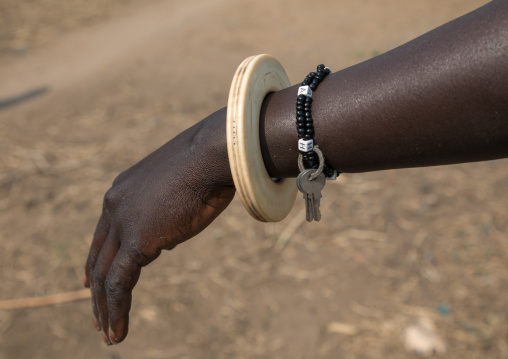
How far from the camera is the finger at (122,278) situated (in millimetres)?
1389

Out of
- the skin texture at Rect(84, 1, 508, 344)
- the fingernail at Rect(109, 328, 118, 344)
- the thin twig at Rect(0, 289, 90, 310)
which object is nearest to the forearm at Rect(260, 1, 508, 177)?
the skin texture at Rect(84, 1, 508, 344)

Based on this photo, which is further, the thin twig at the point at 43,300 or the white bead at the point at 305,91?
the thin twig at the point at 43,300

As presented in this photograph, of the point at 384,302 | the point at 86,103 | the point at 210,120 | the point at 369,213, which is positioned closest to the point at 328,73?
the point at 210,120

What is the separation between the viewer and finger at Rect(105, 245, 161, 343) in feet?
4.56

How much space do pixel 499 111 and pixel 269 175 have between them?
57cm

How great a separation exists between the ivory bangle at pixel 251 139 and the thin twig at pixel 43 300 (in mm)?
2369

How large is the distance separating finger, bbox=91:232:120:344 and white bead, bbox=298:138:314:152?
1.98 feet

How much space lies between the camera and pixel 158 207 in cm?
138

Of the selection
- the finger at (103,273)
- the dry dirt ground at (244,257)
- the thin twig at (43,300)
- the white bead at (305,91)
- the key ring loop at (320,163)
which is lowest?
the thin twig at (43,300)

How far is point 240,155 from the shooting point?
47.1 inches

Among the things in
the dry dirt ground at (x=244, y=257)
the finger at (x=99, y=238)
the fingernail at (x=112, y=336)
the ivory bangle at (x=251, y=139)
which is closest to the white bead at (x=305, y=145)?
the ivory bangle at (x=251, y=139)

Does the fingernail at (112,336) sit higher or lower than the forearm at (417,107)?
lower

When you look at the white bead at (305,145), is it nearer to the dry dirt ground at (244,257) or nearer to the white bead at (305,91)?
the white bead at (305,91)

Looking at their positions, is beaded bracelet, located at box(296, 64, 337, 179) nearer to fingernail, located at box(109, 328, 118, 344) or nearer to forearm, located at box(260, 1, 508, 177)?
forearm, located at box(260, 1, 508, 177)
